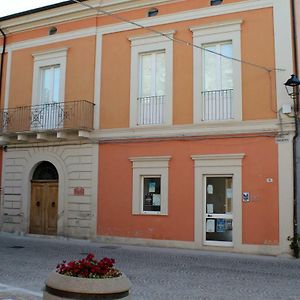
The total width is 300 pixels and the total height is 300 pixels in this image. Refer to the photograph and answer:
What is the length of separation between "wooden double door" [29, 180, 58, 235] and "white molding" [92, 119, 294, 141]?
286 cm

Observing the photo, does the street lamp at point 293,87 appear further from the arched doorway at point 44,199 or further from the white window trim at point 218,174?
the arched doorway at point 44,199

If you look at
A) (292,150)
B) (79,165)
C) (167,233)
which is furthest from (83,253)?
(292,150)

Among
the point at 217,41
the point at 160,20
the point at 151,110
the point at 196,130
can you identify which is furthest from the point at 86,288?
the point at 160,20

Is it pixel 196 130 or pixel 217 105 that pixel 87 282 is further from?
pixel 217 105

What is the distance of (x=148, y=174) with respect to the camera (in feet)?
49.0

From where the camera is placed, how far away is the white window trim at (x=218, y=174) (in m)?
13.4

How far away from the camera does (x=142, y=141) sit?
1503 cm

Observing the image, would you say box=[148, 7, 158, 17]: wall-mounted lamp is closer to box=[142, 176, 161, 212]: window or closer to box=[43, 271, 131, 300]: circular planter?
box=[142, 176, 161, 212]: window

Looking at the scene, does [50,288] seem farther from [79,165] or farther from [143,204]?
[79,165]

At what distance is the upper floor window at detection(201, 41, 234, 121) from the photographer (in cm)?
1397

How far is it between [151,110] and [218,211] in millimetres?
3932

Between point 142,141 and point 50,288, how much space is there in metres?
10.2

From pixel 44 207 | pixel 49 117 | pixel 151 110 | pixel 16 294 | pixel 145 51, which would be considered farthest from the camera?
pixel 44 207

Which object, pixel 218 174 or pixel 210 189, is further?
pixel 210 189
